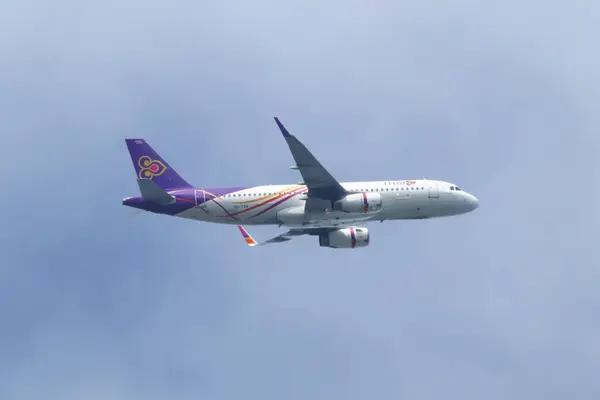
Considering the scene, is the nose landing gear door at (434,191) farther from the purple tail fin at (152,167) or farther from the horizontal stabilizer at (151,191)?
the horizontal stabilizer at (151,191)

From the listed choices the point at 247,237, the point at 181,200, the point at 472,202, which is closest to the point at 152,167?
the point at 181,200

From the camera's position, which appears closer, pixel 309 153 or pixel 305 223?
pixel 309 153

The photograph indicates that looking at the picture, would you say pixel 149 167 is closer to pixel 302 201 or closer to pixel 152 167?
pixel 152 167

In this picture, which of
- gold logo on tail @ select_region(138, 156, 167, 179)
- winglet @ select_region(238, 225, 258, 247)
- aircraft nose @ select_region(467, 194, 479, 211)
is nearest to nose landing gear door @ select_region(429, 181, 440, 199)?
aircraft nose @ select_region(467, 194, 479, 211)

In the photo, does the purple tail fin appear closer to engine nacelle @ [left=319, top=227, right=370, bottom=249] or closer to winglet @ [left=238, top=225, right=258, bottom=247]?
winglet @ [left=238, top=225, right=258, bottom=247]

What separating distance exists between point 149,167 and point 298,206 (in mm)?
14455

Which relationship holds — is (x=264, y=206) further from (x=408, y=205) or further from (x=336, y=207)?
(x=408, y=205)

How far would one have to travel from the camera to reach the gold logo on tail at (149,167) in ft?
317

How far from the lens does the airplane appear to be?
94125 mm

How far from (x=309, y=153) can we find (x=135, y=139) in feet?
58.0

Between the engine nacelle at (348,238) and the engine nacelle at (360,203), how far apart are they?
3.82m

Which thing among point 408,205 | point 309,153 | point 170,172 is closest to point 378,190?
point 408,205

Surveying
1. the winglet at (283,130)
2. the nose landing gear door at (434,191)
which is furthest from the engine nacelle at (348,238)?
the winglet at (283,130)

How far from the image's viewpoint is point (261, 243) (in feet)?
325
